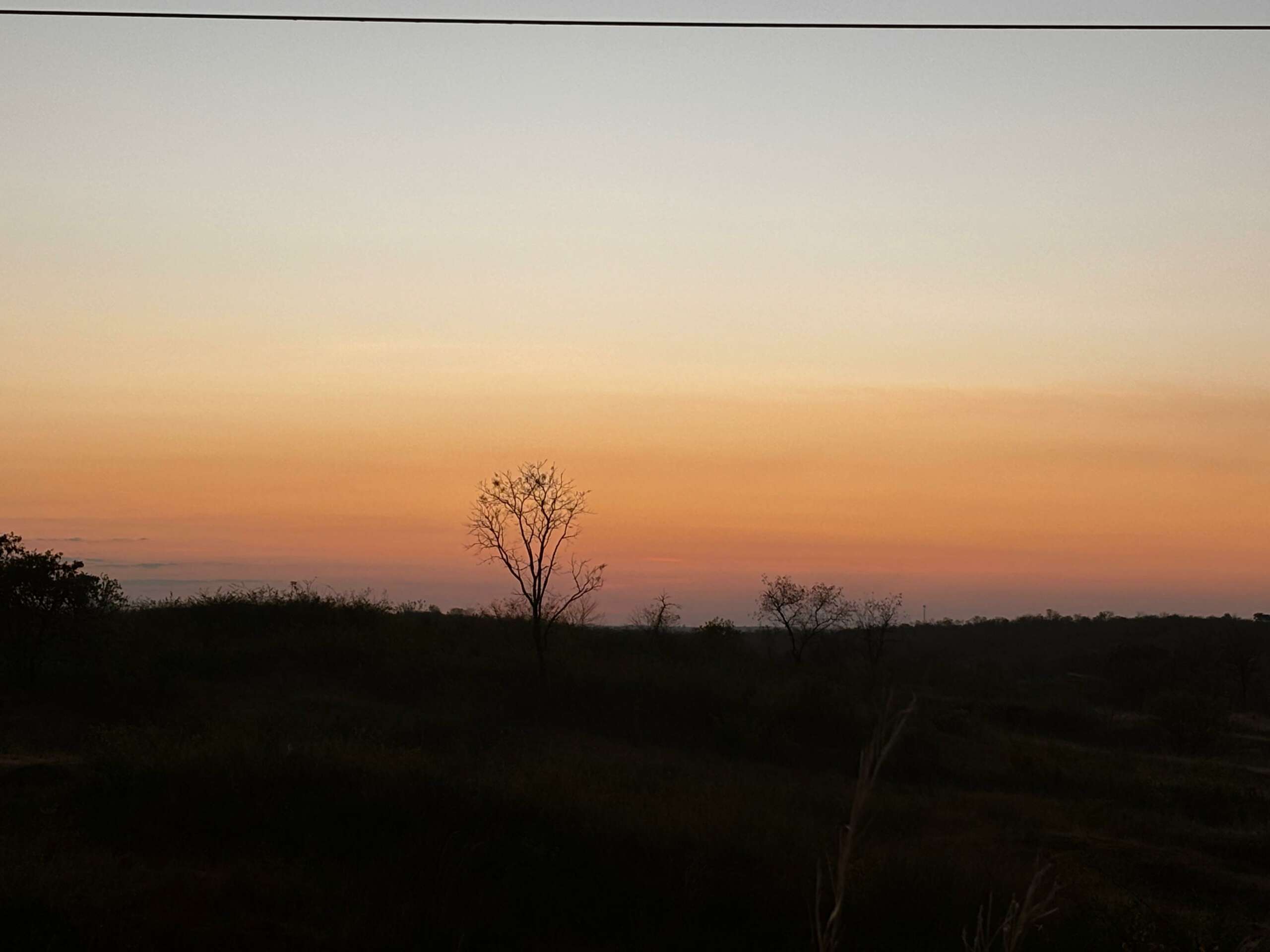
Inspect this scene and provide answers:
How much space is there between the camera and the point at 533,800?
17.2 metres

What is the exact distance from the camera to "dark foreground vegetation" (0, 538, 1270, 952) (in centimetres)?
1420

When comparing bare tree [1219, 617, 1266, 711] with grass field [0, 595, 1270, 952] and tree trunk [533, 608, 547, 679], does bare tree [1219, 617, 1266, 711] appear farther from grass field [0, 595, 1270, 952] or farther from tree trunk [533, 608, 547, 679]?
tree trunk [533, 608, 547, 679]

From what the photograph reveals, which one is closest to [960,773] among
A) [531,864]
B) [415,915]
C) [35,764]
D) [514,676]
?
[514,676]

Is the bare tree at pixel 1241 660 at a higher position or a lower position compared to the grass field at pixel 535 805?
higher

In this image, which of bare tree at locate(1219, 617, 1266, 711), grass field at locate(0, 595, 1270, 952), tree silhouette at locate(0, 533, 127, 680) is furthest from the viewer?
bare tree at locate(1219, 617, 1266, 711)

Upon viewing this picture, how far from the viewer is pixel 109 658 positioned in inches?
1199

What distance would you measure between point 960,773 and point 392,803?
59.1 feet

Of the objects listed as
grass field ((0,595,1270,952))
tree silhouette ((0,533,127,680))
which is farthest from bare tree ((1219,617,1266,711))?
tree silhouette ((0,533,127,680))

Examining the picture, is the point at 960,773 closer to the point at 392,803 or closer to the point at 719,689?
the point at 719,689

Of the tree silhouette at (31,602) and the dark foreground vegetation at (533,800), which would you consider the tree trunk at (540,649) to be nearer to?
the dark foreground vegetation at (533,800)

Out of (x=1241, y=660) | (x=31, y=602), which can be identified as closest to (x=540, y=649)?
(x=31, y=602)

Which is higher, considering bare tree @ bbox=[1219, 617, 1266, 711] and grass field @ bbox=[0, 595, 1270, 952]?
bare tree @ bbox=[1219, 617, 1266, 711]

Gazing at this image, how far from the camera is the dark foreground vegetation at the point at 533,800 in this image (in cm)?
1420

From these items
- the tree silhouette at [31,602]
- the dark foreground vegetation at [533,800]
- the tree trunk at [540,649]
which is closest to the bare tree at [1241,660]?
the dark foreground vegetation at [533,800]
